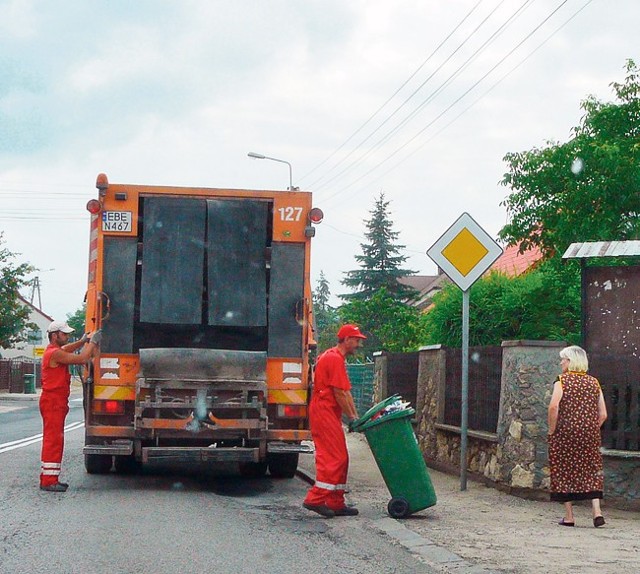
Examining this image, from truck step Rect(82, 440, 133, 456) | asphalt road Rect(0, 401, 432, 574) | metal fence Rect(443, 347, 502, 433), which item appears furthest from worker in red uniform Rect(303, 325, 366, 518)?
metal fence Rect(443, 347, 502, 433)

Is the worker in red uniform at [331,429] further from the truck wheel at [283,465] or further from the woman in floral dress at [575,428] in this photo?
the truck wheel at [283,465]

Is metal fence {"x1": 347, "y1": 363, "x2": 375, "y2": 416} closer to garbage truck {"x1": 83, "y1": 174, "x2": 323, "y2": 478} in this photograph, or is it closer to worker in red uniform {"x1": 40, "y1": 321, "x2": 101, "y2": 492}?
garbage truck {"x1": 83, "y1": 174, "x2": 323, "y2": 478}

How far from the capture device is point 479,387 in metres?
12.9

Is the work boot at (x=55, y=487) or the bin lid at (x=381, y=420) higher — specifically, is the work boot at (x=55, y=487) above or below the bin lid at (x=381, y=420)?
below

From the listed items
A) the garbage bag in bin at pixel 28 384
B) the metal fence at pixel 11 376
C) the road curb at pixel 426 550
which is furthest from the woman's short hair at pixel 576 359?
the garbage bag in bin at pixel 28 384

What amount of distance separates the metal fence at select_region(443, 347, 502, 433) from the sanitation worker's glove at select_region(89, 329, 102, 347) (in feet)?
13.5

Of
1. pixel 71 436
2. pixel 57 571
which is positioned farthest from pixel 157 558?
pixel 71 436

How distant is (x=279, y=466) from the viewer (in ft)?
43.5

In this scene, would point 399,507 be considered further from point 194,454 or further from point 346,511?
point 194,454

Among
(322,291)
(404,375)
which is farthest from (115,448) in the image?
(322,291)

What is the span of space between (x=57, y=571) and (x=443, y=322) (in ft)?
44.0

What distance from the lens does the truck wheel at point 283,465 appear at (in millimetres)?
13094

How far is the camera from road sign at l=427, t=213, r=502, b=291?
11.9m

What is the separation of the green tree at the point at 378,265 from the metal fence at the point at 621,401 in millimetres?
57818
